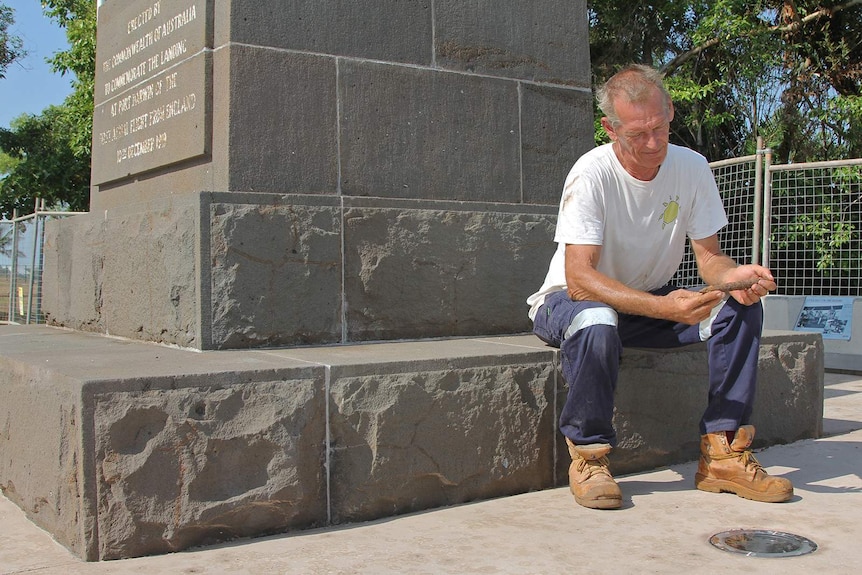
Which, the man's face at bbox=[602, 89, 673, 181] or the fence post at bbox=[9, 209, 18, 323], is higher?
the man's face at bbox=[602, 89, 673, 181]

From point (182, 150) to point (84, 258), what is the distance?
98cm

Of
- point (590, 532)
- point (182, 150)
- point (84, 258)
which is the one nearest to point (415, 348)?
point (590, 532)

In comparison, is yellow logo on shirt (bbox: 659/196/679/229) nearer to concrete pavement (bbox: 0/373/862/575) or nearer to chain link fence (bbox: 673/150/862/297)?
concrete pavement (bbox: 0/373/862/575)

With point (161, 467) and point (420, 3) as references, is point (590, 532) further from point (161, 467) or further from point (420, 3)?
point (420, 3)

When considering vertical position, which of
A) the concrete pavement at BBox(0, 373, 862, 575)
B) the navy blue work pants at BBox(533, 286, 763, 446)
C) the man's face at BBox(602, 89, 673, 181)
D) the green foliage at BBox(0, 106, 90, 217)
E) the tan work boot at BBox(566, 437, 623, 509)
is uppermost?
the green foliage at BBox(0, 106, 90, 217)

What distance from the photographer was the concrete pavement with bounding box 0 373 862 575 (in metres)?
2.30

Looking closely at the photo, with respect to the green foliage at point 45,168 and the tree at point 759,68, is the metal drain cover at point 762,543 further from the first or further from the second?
the green foliage at point 45,168

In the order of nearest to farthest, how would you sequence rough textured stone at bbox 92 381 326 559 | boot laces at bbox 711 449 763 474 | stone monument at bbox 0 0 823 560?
rough textured stone at bbox 92 381 326 559 < stone monument at bbox 0 0 823 560 < boot laces at bbox 711 449 763 474

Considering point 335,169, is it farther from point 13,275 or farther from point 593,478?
point 13,275

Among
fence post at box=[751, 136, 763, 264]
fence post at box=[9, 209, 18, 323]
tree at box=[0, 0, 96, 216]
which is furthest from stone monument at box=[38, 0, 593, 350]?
tree at box=[0, 0, 96, 216]

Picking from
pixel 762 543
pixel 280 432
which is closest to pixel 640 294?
pixel 762 543

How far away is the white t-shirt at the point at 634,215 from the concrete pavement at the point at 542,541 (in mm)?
811

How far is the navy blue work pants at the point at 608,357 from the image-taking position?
9.45 ft

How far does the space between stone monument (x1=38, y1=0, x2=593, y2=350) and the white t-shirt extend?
605 mm
